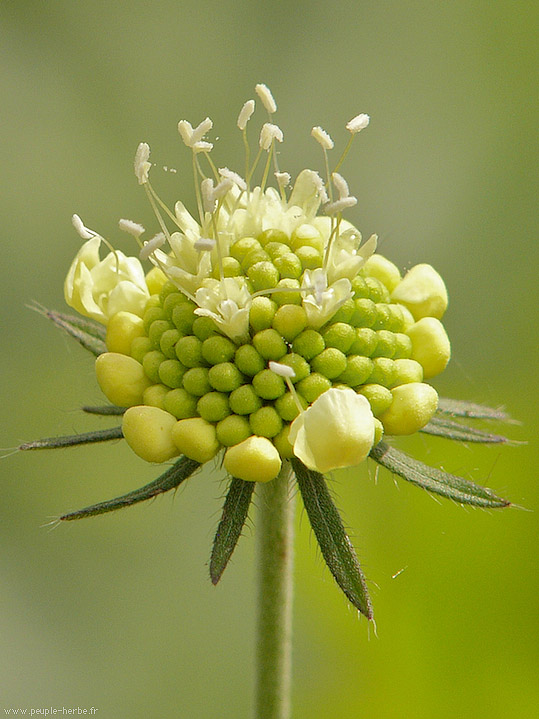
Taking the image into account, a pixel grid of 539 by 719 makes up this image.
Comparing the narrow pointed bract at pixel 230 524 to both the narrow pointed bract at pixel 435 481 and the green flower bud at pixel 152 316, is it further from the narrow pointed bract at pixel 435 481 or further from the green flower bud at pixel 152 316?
the green flower bud at pixel 152 316

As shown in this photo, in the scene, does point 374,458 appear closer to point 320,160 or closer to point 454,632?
point 454,632

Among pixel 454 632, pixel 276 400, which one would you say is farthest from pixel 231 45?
pixel 454 632

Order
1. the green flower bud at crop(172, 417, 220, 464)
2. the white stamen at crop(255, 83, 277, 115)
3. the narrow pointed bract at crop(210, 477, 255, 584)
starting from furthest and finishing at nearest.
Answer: the white stamen at crop(255, 83, 277, 115) → the green flower bud at crop(172, 417, 220, 464) → the narrow pointed bract at crop(210, 477, 255, 584)

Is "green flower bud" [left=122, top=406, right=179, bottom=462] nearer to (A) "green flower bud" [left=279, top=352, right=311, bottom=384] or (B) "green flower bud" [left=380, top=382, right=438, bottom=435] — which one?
(A) "green flower bud" [left=279, top=352, right=311, bottom=384]

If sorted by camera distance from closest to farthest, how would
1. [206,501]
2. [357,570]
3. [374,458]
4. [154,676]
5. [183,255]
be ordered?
1. [357,570]
2. [374,458]
3. [183,255]
4. [154,676]
5. [206,501]

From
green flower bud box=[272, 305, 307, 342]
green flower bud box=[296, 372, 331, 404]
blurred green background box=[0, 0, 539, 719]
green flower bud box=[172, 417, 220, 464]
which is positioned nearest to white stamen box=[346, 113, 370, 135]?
green flower bud box=[272, 305, 307, 342]

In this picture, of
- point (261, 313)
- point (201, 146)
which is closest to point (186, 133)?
point (201, 146)
